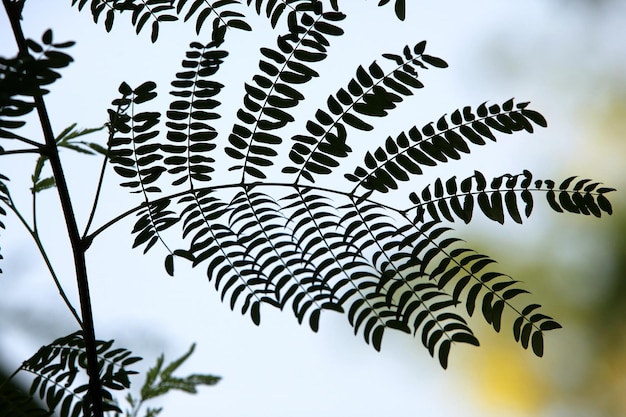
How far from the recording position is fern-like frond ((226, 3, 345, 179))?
0.73 meters

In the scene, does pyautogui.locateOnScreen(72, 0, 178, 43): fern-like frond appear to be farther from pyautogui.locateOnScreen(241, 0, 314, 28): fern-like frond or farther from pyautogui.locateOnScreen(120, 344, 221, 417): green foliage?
pyautogui.locateOnScreen(120, 344, 221, 417): green foliage

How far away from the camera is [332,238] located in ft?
2.36

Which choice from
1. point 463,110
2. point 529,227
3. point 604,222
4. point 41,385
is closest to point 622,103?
point 604,222

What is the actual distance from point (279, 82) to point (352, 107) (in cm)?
10

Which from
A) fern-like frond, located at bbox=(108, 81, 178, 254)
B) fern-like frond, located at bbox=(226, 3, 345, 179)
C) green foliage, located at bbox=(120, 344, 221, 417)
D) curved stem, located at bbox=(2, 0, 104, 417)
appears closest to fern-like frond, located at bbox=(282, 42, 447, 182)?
fern-like frond, located at bbox=(226, 3, 345, 179)

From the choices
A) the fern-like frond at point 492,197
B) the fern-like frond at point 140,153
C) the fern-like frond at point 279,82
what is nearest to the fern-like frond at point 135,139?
the fern-like frond at point 140,153

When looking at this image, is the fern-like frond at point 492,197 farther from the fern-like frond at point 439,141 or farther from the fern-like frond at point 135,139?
the fern-like frond at point 135,139

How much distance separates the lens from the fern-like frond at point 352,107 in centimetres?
73

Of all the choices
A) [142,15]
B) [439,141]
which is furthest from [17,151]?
[439,141]

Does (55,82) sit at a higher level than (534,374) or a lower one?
lower

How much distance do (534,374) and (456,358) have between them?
28.3 inches

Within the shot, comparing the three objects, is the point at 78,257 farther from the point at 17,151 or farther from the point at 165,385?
the point at 165,385

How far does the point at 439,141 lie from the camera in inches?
29.2

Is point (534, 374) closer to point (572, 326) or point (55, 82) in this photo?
point (572, 326)
